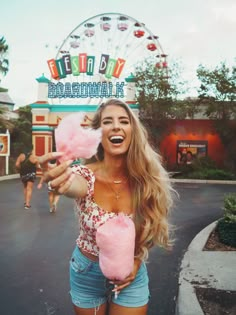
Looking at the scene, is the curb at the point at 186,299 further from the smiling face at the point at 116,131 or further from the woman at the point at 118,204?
the smiling face at the point at 116,131

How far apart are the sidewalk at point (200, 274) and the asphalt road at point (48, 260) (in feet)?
0.57

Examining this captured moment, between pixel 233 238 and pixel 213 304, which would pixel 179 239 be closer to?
pixel 233 238

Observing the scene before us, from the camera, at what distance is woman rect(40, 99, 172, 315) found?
2258 mm

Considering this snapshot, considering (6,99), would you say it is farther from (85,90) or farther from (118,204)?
(118,204)

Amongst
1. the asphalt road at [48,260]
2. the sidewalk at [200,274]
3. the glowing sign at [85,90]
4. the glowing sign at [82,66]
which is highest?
the glowing sign at [82,66]

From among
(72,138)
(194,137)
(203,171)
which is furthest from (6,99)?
(72,138)

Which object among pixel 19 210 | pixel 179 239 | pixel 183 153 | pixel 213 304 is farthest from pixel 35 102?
pixel 213 304

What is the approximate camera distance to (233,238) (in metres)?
6.34

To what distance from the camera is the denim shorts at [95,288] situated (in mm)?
2275

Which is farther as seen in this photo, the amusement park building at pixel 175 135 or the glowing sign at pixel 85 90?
the amusement park building at pixel 175 135

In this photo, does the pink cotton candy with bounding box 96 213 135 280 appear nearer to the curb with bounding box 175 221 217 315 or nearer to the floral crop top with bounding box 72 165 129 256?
the floral crop top with bounding box 72 165 129 256

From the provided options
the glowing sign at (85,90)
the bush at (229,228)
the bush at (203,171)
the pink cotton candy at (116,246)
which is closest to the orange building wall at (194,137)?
the bush at (203,171)

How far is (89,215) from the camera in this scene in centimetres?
223

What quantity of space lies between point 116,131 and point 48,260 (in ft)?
13.1
